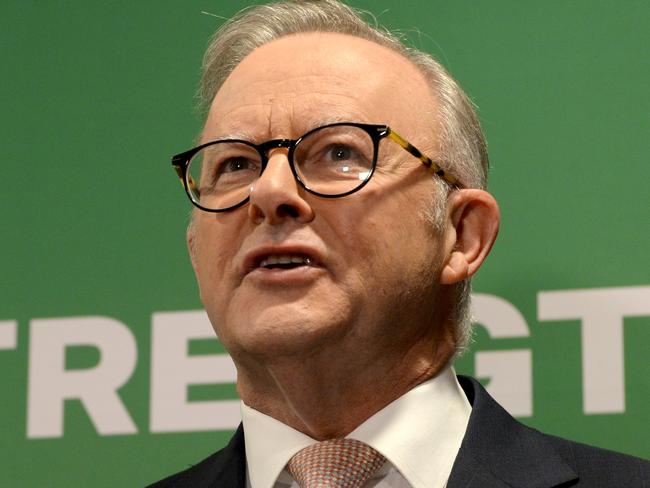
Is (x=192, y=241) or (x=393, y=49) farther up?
(x=393, y=49)

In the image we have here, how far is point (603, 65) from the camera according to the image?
8.77 ft

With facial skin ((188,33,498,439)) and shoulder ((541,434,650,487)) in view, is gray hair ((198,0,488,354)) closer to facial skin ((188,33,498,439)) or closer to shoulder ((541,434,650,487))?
facial skin ((188,33,498,439))

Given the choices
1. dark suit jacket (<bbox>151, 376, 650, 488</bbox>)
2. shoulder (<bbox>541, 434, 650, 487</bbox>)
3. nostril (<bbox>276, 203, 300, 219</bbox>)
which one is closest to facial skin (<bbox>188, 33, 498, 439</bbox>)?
nostril (<bbox>276, 203, 300, 219</bbox>)

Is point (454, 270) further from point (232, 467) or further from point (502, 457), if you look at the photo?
point (232, 467)

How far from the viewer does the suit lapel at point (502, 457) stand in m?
2.12

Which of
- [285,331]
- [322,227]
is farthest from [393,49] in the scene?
[285,331]

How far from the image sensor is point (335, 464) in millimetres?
2148

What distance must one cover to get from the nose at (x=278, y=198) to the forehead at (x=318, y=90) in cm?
10

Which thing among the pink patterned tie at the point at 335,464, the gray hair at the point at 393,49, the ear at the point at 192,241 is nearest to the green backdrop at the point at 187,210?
the gray hair at the point at 393,49

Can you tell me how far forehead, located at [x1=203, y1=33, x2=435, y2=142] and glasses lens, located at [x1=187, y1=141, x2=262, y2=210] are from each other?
0.09 feet

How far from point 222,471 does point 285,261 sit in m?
0.43

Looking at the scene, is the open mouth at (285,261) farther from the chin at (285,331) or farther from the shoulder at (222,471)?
the shoulder at (222,471)

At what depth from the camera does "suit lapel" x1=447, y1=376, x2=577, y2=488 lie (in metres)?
2.12

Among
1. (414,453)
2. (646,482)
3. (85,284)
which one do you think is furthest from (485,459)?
(85,284)
